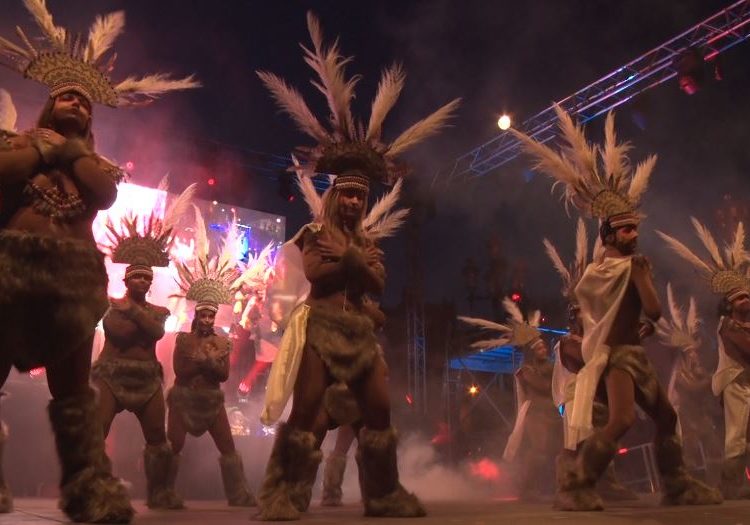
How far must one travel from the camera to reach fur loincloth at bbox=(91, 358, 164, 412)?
518 cm

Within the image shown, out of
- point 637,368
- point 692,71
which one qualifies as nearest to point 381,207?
point 637,368

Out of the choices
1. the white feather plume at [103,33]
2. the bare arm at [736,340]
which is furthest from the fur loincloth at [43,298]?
the bare arm at [736,340]

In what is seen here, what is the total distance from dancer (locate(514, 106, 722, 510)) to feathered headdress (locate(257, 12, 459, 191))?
1.08 meters

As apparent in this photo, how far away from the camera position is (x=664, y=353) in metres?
11.2

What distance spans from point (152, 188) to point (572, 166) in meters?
9.23

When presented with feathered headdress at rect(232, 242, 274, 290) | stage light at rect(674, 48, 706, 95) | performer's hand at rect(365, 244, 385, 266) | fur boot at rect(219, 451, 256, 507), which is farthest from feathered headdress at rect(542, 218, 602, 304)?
stage light at rect(674, 48, 706, 95)

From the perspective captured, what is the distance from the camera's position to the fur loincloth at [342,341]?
363 cm

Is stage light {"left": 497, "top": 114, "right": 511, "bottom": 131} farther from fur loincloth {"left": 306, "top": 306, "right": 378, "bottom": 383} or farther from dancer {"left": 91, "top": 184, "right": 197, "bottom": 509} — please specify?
fur loincloth {"left": 306, "top": 306, "right": 378, "bottom": 383}

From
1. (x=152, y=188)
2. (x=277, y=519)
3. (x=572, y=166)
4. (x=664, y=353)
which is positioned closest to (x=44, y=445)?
(x=152, y=188)

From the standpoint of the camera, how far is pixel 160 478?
17.5 feet

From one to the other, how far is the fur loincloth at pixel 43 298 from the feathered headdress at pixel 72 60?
817mm

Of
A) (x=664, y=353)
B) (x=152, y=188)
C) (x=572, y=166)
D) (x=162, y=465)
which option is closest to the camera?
(x=572, y=166)

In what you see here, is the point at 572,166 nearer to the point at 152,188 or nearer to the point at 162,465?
the point at 162,465

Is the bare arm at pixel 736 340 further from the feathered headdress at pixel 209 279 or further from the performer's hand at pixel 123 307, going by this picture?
the performer's hand at pixel 123 307
